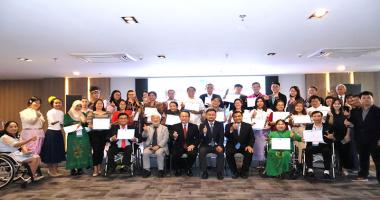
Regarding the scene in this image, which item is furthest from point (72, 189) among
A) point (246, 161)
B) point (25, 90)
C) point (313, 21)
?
point (25, 90)

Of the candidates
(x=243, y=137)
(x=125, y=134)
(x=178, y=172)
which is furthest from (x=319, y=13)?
(x=125, y=134)

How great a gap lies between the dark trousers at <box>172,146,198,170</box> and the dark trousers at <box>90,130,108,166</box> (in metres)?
1.32

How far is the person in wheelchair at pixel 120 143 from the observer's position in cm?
584

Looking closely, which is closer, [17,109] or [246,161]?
[246,161]

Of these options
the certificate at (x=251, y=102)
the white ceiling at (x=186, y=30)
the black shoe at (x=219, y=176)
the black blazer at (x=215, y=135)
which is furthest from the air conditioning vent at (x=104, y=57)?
the black shoe at (x=219, y=176)

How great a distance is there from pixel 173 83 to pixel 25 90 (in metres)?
5.91

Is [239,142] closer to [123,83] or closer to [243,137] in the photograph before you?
[243,137]

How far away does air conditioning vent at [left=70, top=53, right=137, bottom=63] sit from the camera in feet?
24.0

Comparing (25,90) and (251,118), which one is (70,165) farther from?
(25,90)

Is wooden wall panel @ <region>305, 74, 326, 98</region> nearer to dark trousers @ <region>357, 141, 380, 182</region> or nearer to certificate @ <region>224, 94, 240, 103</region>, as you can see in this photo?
certificate @ <region>224, 94, 240, 103</region>

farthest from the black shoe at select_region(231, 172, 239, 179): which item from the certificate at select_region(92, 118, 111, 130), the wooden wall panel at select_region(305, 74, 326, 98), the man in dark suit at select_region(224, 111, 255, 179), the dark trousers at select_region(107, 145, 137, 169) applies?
the wooden wall panel at select_region(305, 74, 326, 98)

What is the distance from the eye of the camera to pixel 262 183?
5215 mm

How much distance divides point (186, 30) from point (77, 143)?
2.83 metres

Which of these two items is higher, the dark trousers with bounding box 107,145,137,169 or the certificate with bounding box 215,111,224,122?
the certificate with bounding box 215,111,224,122
